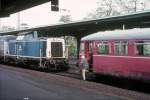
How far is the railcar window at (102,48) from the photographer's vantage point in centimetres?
2189

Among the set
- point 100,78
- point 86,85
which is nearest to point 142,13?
point 100,78

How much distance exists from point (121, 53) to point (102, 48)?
2162 millimetres

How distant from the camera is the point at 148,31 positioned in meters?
18.5

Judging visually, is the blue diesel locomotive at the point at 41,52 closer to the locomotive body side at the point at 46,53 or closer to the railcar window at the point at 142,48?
the locomotive body side at the point at 46,53

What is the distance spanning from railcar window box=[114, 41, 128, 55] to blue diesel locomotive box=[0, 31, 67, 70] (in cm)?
1149

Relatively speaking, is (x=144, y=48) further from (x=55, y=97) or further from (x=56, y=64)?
(x=56, y=64)

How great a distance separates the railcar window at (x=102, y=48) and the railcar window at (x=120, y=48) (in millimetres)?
825

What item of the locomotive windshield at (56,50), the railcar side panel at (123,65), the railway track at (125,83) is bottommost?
the railway track at (125,83)

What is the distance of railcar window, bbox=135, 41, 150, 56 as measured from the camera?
18.3 metres

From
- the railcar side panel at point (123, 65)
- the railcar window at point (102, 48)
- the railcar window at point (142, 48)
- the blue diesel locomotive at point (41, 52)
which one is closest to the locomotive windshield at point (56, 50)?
the blue diesel locomotive at point (41, 52)

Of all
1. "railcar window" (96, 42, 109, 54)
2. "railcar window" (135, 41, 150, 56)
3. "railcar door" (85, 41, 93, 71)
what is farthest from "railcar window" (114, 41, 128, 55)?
"railcar door" (85, 41, 93, 71)

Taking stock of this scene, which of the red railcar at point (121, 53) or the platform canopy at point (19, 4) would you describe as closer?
the platform canopy at point (19, 4)

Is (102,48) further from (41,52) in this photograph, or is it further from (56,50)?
(41,52)

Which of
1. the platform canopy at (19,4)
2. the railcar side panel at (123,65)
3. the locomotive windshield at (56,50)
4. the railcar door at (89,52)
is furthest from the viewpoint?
the locomotive windshield at (56,50)
